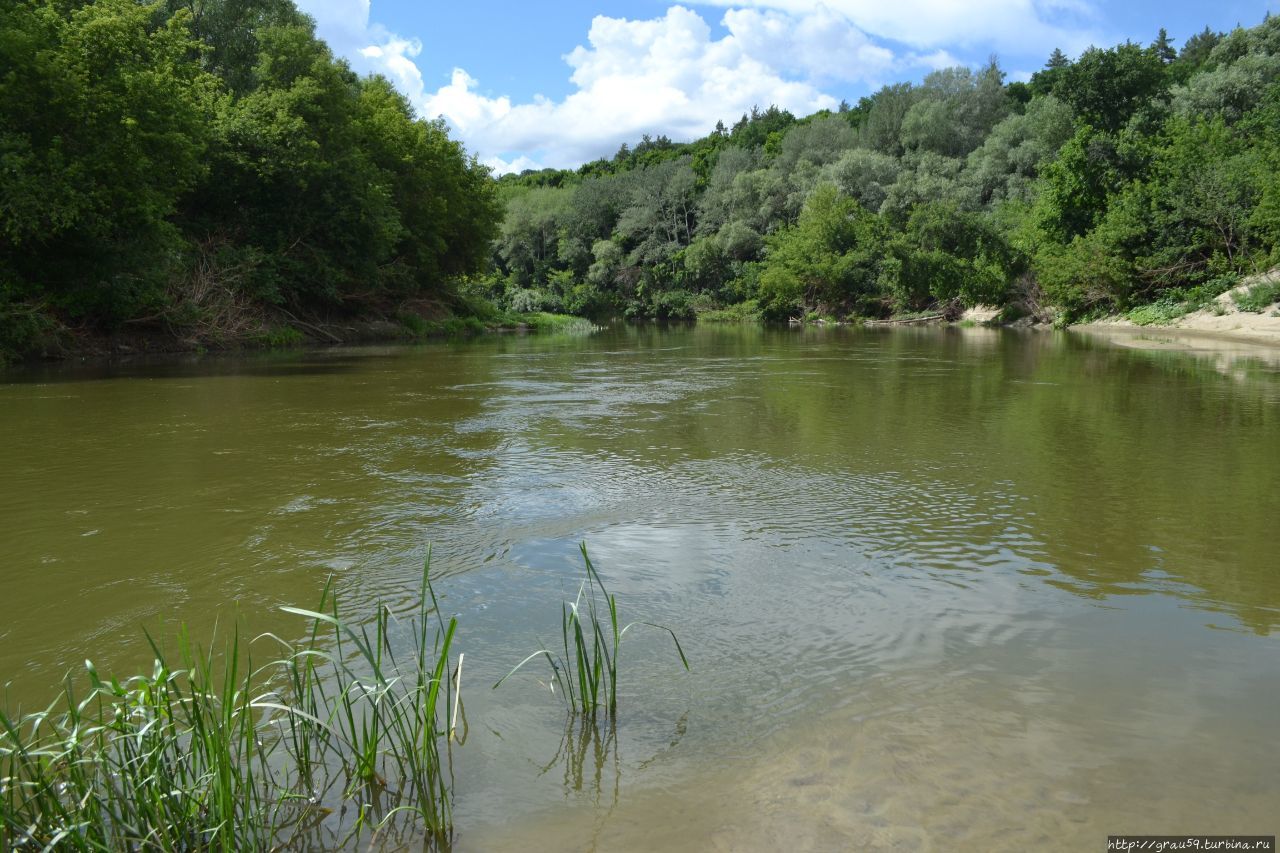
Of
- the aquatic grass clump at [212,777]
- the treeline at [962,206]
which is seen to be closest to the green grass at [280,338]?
the aquatic grass clump at [212,777]

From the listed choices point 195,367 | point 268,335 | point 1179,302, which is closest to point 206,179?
point 268,335

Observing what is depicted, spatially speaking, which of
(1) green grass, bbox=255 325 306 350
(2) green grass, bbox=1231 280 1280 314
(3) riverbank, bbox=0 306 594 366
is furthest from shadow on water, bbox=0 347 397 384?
(2) green grass, bbox=1231 280 1280 314

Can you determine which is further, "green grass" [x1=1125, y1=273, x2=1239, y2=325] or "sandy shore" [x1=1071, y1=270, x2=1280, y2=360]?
"green grass" [x1=1125, y1=273, x2=1239, y2=325]

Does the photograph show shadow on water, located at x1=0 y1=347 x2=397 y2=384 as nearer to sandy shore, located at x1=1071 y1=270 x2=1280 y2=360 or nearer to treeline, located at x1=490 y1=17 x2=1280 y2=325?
sandy shore, located at x1=1071 y1=270 x2=1280 y2=360

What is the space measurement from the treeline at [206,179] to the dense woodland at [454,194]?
77 millimetres

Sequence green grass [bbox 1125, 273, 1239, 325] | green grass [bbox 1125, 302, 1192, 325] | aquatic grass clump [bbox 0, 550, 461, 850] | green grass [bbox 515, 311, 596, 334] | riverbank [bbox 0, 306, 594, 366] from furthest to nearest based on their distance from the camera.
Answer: green grass [bbox 515, 311, 596, 334] < green grass [bbox 1125, 302, 1192, 325] < green grass [bbox 1125, 273, 1239, 325] < riverbank [bbox 0, 306, 594, 366] < aquatic grass clump [bbox 0, 550, 461, 850]

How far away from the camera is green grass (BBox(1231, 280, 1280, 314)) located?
2719cm

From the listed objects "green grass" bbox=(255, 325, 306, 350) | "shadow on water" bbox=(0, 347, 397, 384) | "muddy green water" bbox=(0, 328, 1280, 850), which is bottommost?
"muddy green water" bbox=(0, 328, 1280, 850)

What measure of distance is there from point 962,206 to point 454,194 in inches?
1202

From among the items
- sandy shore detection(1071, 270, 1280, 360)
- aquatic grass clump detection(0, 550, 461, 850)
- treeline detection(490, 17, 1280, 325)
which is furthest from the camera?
treeline detection(490, 17, 1280, 325)

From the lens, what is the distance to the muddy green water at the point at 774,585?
2766 mm

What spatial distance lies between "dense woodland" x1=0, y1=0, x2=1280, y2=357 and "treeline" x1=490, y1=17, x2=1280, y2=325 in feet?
0.52

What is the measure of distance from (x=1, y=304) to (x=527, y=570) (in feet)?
61.5

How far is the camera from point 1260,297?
27.5 metres
